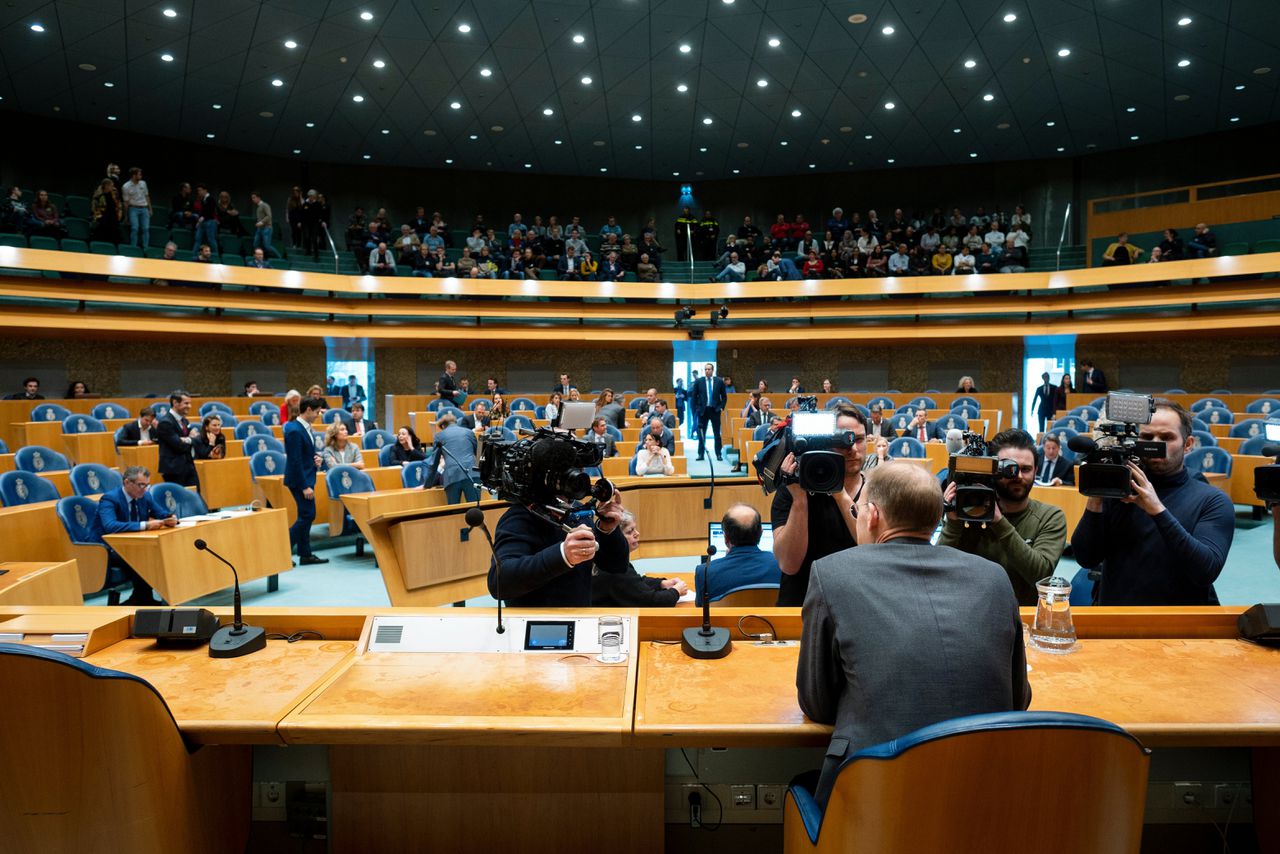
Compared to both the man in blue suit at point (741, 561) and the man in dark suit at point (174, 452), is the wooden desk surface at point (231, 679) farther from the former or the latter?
the man in dark suit at point (174, 452)

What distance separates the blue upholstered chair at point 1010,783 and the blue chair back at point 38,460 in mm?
9062

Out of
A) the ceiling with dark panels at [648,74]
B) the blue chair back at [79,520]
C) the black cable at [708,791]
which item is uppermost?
the ceiling with dark panels at [648,74]

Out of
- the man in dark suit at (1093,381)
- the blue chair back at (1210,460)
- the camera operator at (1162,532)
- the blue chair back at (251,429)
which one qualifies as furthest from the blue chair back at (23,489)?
the man in dark suit at (1093,381)

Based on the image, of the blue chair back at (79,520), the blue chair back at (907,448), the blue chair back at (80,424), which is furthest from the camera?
the blue chair back at (80,424)

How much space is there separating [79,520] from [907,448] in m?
7.94

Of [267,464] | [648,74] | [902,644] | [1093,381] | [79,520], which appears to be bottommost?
[79,520]

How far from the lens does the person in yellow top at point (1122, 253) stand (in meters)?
15.5

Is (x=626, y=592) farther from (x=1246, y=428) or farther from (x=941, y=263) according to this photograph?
(x=941, y=263)

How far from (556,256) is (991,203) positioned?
470 inches

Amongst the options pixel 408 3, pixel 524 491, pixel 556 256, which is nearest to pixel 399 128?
pixel 556 256

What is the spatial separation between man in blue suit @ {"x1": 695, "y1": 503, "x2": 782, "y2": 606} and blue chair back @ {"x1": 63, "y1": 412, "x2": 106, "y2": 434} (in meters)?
10.7

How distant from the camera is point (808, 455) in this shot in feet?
7.77

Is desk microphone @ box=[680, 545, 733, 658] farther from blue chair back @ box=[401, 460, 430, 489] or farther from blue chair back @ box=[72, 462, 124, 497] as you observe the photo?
blue chair back @ box=[72, 462, 124, 497]

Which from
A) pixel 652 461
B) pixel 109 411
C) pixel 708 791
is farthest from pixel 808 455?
pixel 109 411
